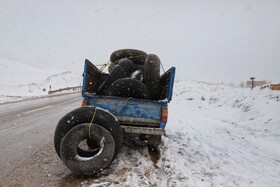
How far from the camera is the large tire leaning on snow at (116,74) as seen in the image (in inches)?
226

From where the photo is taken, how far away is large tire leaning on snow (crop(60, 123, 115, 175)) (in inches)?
136

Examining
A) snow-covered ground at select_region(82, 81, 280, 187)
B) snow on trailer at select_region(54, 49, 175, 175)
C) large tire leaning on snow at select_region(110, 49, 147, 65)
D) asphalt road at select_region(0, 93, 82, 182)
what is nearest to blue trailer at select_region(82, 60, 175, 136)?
snow on trailer at select_region(54, 49, 175, 175)

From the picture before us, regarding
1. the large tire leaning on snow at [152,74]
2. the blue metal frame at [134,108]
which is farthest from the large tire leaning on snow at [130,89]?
the large tire leaning on snow at [152,74]

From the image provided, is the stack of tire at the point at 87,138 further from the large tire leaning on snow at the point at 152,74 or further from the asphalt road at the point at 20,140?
the large tire leaning on snow at the point at 152,74

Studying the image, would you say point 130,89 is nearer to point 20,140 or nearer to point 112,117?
point 112,117

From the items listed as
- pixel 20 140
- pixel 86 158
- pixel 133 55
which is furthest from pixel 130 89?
pixel 20 140

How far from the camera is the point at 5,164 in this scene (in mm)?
4094

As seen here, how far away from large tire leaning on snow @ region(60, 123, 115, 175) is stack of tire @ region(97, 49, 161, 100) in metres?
1.54

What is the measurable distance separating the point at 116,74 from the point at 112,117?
214 centimetres

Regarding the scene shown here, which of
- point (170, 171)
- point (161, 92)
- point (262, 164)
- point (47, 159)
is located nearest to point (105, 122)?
point (170, 171)

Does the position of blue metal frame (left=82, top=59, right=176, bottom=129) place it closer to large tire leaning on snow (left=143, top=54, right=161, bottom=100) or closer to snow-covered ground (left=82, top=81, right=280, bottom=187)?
snow-covered ground (left=82, top=81, right=280, bottom=187)

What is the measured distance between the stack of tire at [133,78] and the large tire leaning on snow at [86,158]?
1.54 metres

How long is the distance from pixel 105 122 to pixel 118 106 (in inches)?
40.0

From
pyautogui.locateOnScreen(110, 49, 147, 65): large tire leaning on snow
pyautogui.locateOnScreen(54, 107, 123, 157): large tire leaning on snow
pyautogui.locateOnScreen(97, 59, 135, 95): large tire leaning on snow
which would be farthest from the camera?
pyautogui.locateOnScreen(110, 49, 147, 65): large tire leaning on snow
